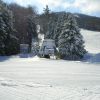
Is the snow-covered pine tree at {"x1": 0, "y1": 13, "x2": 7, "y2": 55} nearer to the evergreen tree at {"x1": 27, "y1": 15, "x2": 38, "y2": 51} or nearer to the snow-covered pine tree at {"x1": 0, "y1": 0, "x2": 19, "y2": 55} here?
the snow-covered pine tree at {"x1": 0, "y1": 0, "x2": 19, "y2": 55}

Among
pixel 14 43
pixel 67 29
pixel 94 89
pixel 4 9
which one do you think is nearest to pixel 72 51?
pixel 67 29

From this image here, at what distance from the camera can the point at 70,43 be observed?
151 feet

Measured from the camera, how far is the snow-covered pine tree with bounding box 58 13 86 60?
46000mm

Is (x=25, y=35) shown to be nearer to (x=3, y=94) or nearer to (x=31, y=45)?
(x=31, y=45)

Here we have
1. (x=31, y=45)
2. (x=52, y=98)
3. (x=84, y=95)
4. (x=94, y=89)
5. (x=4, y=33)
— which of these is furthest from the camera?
(x=31, y=45)

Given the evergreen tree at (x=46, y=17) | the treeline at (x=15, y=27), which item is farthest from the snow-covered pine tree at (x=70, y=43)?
the evergreen tree at (x=46, y=17)

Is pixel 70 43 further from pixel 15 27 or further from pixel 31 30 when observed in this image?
pixel 15 27

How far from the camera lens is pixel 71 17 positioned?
4644 centimetres

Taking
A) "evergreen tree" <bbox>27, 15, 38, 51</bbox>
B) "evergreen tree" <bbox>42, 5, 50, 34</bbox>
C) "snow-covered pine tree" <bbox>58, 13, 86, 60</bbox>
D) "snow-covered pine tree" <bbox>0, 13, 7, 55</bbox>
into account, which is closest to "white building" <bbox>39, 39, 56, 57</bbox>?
"snow-covered pine tree" <bbox>58, 13, 86, 60</bbox>

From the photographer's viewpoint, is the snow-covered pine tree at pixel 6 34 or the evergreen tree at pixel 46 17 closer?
the snow-covered pine tree at pixel 6 34

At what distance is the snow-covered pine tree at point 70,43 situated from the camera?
4600 centimetres

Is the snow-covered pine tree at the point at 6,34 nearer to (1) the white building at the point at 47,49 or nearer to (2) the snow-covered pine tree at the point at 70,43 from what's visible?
(1) the white building at the point at 47,49

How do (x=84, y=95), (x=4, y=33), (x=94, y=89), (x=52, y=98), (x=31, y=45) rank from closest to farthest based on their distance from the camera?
(x=52, y=98) < (x=84, y=95) < (x=94, y=89) < (x=4, y=33) < (x=31, y=45)

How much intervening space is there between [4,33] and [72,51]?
10097 mm
